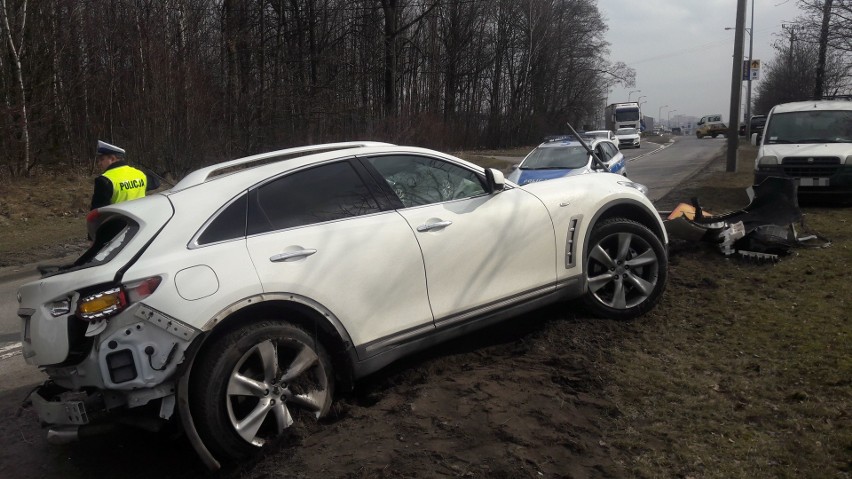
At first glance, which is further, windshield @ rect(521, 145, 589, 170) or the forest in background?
the forest in background

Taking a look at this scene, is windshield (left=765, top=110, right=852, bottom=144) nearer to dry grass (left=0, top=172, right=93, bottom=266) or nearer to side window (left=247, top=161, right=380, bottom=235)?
side window (left=247, top=161, right=380, bottom=235)

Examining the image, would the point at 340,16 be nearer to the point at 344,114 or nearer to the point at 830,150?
the point at 344,114

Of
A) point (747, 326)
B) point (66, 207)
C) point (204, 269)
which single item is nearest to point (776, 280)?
point (747, 326)

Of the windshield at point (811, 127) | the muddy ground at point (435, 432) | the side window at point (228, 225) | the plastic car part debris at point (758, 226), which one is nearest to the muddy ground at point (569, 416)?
the muddy ground at point (435, 432)

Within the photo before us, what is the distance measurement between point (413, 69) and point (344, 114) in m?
15.7

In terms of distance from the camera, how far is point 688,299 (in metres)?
6.09

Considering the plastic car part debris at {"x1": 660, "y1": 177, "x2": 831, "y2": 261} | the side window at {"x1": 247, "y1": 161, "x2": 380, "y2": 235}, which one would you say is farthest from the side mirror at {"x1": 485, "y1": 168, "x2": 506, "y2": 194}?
the plastic car part debris at {"x1": 660, "y1": 177, "x2": 831, "y2": 261}

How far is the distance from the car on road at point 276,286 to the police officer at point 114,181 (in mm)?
2471

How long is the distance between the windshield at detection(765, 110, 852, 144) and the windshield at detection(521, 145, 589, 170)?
3709 millimetres

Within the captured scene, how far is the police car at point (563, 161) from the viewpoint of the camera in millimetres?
13293

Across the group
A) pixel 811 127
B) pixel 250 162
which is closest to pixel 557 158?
pixel 811 127

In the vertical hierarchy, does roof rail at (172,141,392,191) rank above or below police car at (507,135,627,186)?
above

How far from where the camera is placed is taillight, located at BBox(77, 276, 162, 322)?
3.26 meters

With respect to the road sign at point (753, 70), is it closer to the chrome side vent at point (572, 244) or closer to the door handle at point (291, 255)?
the chrome side vent at point (572, 244)
